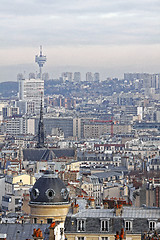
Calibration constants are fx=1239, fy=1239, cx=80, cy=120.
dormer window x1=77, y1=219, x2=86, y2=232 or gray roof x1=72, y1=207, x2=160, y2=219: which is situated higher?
gray roof x1=72, y1=207, x2=160, y2=219

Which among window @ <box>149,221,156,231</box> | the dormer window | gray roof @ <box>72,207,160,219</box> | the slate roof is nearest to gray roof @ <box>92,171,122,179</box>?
the slate roof

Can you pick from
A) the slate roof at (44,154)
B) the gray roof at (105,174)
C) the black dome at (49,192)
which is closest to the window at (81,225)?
the black dome at (49,192)

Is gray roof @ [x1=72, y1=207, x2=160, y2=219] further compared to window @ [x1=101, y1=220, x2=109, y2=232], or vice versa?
gray roof @ [x1=72, y1=207, x2=160, y2=219]

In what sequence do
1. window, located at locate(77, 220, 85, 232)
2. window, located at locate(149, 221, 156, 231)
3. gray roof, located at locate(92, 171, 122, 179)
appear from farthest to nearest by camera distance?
1. gray roof, located at locate(92, 171, 122, 179)
2. window, located at locate(77, 220, 85, 232)
3. window, located at locate(149, 221, 156, 231)

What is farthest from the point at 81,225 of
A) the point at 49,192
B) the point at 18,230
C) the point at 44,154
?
the point at 44,154

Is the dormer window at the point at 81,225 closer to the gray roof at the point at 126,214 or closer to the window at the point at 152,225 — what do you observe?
the gray roof at the point at 126,214

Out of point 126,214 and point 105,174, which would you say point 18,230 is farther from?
point 105,174

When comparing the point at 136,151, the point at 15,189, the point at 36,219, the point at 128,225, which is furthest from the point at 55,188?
the point at 136,151

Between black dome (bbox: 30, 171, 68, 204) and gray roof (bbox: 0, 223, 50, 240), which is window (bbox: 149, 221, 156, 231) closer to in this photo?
black dome (bbox: 30, 171, 68, 204)
